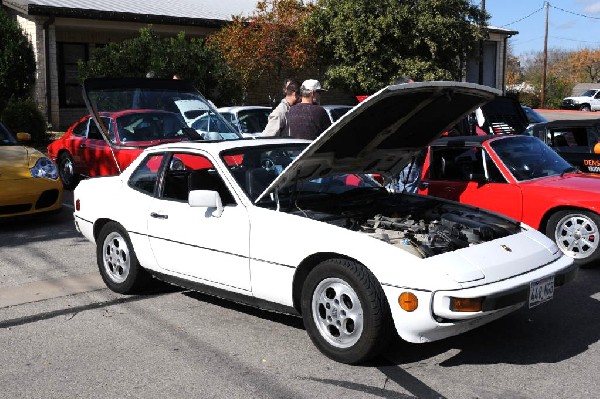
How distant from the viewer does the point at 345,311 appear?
4.42 m

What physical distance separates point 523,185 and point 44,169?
589 cm

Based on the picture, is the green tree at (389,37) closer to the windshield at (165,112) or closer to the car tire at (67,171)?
the car tire at (67,171)

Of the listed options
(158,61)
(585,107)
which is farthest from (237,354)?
(585,107)

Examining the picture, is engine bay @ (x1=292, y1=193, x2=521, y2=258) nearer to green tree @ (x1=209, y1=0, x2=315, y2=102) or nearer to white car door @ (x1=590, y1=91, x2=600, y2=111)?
green tree @ (x1=209, y1=0, x2=315, y2=102)

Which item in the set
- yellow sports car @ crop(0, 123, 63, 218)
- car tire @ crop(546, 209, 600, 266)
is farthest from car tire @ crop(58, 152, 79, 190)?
car tire @ crop(546, 209, 600, 266)

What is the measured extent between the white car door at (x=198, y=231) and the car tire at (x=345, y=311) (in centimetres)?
62

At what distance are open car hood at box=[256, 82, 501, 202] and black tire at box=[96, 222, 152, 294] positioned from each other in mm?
1586

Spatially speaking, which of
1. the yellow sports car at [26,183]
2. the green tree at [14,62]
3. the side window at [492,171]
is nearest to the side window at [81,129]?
the yellow sports car at [26,183]

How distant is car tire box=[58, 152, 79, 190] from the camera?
12141 millimetres

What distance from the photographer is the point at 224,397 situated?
403 cm

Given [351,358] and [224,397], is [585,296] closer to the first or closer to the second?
[351,358]

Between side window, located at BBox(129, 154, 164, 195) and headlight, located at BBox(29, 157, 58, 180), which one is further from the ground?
side window, located at BBox(129, 154, 164, 195)

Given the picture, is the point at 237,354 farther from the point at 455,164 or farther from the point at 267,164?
the point at 455,164

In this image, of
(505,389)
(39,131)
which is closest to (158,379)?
(505,389)
